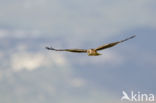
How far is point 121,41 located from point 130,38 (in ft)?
5.15

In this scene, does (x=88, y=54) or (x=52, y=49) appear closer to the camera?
(x=88, y=54)

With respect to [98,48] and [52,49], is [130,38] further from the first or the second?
[52,49]

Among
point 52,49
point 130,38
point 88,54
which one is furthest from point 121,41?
point 52,49

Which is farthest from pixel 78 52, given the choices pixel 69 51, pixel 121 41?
pixel 121 41

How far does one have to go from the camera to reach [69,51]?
6362 cm

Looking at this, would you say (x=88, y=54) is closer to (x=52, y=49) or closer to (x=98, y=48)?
(x=98, y=48)

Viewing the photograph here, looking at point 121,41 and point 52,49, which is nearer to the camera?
point 121,41

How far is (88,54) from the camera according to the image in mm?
59969

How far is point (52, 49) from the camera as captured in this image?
65312mm

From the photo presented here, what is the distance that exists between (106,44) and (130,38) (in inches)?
141

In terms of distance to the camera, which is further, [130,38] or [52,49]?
[52,49]

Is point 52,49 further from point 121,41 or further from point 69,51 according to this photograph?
point 121,41

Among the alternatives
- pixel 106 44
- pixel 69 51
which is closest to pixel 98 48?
pixel 106 44

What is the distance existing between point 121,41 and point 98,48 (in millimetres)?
3640
